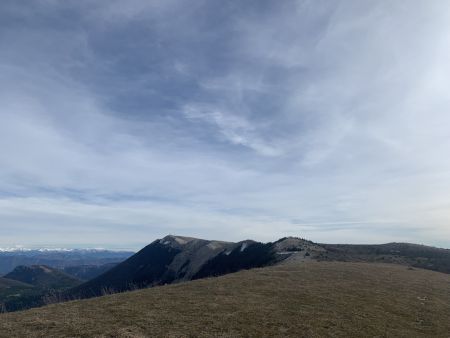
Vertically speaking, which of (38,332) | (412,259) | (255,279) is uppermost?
(412,259)

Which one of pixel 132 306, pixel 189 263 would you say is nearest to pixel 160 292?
pixel 132 306

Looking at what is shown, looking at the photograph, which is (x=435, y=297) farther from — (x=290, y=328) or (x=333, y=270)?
(x=290, y=328)

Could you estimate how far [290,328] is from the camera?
25766mm

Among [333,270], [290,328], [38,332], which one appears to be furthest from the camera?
[333,270]

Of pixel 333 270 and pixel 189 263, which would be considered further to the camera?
Answer: pixel 189 263

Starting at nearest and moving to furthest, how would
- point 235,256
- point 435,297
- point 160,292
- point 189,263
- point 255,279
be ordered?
1. point 160,292
2. point 435,297
3. point 255,279
4. point 235,256
5. point 189,263

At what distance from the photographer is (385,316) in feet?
101

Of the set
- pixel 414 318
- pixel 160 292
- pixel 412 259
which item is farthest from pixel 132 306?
pixel 412 259

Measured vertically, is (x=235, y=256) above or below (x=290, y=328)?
above

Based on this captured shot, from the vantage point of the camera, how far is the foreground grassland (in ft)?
81.1

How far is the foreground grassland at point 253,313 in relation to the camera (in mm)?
24719

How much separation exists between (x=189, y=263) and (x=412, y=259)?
121595 mm

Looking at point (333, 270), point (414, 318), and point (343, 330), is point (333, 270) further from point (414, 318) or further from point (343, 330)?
point (343, 330)

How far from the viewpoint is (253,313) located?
2898 centimetres
